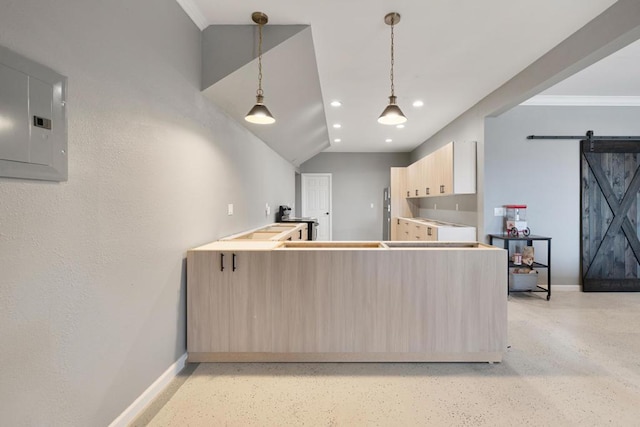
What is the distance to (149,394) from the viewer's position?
177 centimetres

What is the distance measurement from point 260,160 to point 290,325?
2856mm

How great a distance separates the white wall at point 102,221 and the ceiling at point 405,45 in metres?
0.62

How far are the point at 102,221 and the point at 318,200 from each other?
22.8ft

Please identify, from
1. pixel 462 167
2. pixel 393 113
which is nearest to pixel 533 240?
pixel 462 167

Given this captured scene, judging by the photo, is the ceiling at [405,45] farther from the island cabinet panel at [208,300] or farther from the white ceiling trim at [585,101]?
the island cabinet panel at [208,300]

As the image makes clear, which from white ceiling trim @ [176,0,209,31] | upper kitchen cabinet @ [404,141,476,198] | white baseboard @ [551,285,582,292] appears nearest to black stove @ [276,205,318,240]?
upper kitchen cabinet @ [404,141,476,198]

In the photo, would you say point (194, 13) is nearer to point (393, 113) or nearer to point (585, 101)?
point (393, 113)

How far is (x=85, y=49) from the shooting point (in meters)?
1.33

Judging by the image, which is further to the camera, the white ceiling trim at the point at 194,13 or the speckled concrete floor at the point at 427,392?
the white ceiling trim at the point at 194,13

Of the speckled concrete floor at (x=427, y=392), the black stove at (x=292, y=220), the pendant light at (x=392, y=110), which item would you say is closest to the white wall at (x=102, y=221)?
the speckled concrete floor at (x=427, y=392)

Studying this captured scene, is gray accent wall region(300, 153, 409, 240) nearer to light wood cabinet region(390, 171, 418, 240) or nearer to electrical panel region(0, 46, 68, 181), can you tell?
light wood cabinet region(390, 171, 418, 240)

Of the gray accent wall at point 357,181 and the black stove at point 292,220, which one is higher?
the gray accent wall at point 357,181

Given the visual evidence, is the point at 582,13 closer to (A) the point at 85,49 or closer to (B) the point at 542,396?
(B) the point at 542,396

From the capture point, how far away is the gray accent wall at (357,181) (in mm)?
8172
